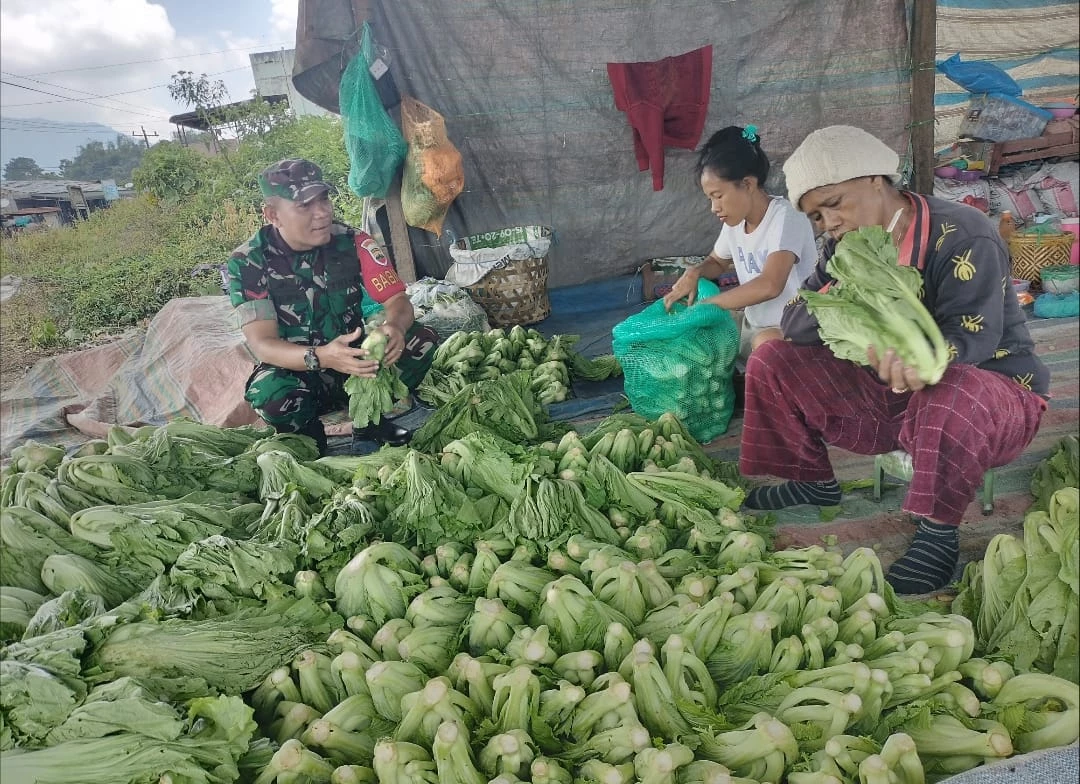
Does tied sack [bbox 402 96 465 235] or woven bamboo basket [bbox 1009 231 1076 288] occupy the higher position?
tied sack [bbox 402 96 465 235]

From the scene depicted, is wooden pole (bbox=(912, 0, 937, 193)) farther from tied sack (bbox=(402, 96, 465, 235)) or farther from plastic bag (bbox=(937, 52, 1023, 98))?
tied sack (bbox=(402, 96, 465, 235))

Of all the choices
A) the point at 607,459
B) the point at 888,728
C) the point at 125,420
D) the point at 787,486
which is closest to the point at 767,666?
the point at 888,728

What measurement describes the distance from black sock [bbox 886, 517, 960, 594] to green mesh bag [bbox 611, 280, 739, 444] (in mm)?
1219

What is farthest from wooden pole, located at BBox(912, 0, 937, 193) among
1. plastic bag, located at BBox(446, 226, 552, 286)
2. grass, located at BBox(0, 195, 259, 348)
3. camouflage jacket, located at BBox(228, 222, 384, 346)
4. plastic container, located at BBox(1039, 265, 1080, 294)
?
grass, located at BBox(0, 195, 259, 348)

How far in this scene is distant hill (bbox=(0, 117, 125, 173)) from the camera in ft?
9.04

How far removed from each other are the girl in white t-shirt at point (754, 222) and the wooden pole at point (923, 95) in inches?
82.0

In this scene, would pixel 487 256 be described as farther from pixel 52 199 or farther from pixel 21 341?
pixel 21 341

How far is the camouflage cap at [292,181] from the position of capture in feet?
11.0

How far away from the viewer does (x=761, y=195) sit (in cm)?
330

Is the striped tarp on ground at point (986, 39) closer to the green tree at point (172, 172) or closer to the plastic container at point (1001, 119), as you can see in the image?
the plastic container at point (1001, 119)

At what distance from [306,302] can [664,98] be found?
328 cm

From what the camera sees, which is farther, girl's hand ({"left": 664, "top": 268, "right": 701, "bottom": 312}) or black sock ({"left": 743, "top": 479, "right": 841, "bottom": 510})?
girl's hand ({"left": 664, "top": 268, "right": 701, "bottom": 312})

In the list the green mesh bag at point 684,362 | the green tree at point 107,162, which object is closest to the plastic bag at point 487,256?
the green mesh bag at point 684,362

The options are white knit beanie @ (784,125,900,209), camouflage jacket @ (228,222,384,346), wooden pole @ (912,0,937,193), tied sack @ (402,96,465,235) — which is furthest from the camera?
tied sack @ (402,96,465,235)
